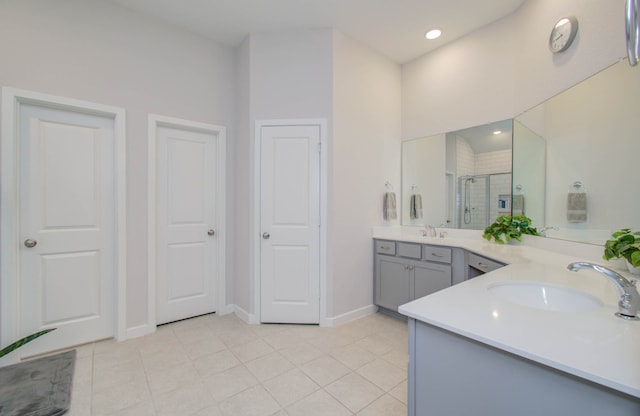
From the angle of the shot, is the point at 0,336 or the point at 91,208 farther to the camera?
the point at 91,208

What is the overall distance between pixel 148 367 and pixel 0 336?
104 cm

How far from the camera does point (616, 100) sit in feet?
4.97

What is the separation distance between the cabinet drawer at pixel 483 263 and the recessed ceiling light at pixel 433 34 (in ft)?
7.20

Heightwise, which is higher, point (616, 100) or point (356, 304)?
point (616, 100)

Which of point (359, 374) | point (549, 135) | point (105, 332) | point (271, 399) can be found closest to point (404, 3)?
point (549, 135)

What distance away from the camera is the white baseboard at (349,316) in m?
2.65

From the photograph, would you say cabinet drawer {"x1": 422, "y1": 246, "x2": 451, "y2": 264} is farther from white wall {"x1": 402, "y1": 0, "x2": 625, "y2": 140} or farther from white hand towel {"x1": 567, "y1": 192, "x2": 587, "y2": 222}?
white wall {"x1": 402, "y1": 0, "x2": 625, "y2": 140}

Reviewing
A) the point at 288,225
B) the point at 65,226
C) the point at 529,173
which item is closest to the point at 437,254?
the point at 529,173

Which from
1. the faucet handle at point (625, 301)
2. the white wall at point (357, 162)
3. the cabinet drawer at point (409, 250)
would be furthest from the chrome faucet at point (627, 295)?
the white wall at point (357, 162)

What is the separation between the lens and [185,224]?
2775mm

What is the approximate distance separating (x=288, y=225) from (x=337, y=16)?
6.56 ft

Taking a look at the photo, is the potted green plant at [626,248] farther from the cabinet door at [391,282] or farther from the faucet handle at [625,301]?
the cabinet door at [391,282]

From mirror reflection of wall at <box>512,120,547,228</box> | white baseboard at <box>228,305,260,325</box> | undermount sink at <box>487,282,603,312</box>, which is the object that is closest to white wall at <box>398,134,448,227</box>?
mirror reflection of wall at <box>512,120,547,228</box>

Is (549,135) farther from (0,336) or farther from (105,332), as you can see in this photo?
(0,336)
